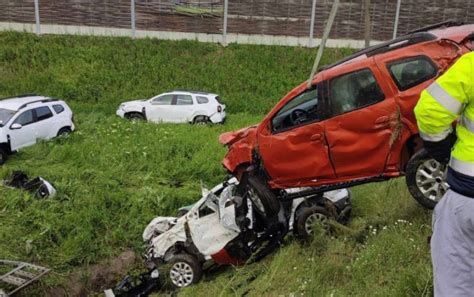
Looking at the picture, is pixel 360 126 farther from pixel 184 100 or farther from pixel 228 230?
pixel 184 100

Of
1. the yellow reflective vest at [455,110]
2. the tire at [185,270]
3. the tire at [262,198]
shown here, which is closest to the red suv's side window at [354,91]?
the tire at [262,198]

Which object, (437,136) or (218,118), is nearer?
(437,136)

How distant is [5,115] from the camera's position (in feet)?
43.8

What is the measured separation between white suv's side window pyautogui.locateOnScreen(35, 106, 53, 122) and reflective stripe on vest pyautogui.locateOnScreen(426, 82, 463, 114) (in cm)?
1318

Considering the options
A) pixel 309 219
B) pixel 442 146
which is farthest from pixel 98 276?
pixel 442 146

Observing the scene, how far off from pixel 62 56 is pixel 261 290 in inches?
750

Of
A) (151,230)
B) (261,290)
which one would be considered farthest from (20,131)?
(261,290)

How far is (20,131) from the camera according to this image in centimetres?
1329

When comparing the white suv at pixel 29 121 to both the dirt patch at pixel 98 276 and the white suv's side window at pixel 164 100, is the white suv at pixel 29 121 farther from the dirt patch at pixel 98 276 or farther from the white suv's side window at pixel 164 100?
the dirt patch at pixel 98 276

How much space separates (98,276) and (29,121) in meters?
6.99

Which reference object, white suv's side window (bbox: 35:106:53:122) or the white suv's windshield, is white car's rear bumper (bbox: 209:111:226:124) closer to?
white suv's side window (bbox: 35:106:53:122)

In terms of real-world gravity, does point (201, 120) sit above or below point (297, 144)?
below

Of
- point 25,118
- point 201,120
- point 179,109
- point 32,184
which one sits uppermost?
point 25,118

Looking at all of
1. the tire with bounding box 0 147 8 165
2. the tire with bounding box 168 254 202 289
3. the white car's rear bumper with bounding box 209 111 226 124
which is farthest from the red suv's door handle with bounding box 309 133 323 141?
the white car's rear bumper with bounding box 209 111 226 124
